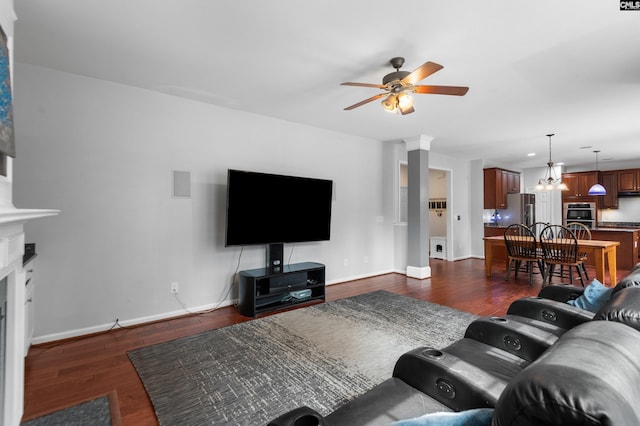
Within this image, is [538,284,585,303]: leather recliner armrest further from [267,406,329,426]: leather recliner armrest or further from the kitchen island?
the kitchen island

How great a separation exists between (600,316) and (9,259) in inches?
102

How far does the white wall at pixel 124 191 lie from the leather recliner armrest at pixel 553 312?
302cm

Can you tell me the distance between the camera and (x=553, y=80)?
310cm

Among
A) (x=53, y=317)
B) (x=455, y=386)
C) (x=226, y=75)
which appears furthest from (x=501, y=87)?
(x=53, y=317)

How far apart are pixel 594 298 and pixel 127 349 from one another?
3.73 meters

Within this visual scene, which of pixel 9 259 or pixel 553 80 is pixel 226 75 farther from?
pixel 553 80

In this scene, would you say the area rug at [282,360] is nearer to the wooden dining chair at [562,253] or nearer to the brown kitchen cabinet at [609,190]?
A: the wooden dining chair at [562,253]

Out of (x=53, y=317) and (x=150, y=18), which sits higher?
(x=150, y=18)

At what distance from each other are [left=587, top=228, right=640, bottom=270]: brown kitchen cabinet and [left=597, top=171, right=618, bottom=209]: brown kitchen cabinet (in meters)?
1.84

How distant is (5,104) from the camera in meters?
1.61

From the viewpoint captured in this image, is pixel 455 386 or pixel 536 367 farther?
pixel 455 386

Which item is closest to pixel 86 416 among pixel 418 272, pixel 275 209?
pixel 275 209

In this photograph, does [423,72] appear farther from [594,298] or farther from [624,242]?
[624,242]

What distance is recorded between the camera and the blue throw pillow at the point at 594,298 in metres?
2.06
